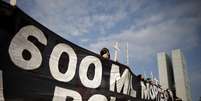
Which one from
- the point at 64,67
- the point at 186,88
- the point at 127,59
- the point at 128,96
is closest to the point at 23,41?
the point at 64,67

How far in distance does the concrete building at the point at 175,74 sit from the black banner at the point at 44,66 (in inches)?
779

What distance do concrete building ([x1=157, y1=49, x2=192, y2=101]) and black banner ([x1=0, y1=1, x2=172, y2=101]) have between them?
19.8 m

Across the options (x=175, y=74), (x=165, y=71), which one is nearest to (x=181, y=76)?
(x=175, y=74)

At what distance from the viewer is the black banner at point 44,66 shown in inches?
118

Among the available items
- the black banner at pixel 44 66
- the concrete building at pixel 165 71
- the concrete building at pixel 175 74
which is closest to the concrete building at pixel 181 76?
Result: the concrete building at pixel 175 74

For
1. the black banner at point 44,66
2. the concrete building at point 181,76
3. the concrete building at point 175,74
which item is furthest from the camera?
the concrete building at point 175,74

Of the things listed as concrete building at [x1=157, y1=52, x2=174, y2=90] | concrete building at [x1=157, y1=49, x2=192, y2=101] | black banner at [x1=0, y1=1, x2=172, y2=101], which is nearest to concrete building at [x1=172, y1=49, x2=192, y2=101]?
concrete building at [x1=157, y1=49, x2=192, y2=101]

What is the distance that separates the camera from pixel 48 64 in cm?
370

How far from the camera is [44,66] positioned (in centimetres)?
361

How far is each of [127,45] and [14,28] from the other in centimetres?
571

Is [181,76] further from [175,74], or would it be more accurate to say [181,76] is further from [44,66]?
[44,66]

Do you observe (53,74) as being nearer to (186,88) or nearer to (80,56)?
(80,56)

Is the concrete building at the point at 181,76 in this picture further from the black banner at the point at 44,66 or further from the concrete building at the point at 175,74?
the black banner at the point at 44,66

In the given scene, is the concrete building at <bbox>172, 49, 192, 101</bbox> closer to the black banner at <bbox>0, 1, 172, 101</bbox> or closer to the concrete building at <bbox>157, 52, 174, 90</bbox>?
the concrete building at <bbox>157, 52, 174, 90</bbox>
